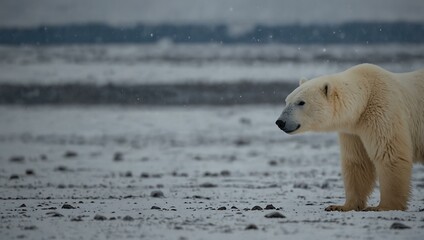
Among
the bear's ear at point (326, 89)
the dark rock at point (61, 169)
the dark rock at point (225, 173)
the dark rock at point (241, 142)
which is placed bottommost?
the dark rock at point (225, 173)

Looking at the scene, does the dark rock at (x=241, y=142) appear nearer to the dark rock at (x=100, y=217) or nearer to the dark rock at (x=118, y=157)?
the dark rock at (x=118, y=157)

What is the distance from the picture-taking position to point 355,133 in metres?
6.57

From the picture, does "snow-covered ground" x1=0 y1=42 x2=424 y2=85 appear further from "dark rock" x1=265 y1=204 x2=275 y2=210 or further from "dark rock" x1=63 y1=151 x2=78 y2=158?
"dark rock" x1=265 y1=204 x2=275 y2=210

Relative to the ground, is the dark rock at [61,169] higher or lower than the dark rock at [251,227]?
higher

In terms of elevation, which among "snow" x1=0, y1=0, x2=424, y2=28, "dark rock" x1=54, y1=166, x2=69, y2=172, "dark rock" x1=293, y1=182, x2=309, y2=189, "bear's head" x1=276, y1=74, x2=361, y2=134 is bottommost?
"dark rock" x1=293, y1=182, x2=309, y2=189

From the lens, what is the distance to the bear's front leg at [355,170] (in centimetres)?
678

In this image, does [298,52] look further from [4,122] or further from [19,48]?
[4,122]

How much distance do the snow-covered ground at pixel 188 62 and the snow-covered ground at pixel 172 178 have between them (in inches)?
275

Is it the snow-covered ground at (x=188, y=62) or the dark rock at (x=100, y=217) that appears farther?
the snow-covered ground at (x=188, y=62)

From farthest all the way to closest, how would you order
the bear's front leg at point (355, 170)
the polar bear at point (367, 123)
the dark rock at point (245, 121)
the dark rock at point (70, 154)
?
the dark rock at point (245, 121) → the dark rock at point (70, 154) → the bear's front leg at point (355, 170) → the polar bear at point (367, 123)

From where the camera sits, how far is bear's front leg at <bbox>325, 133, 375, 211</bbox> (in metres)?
6.78

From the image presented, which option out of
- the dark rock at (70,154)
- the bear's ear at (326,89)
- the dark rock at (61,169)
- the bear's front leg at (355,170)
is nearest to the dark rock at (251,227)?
the bear's ear at (326,89)

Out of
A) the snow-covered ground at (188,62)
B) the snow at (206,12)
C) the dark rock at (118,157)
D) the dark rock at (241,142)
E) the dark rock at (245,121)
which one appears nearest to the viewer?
the dark rock at (118,157)

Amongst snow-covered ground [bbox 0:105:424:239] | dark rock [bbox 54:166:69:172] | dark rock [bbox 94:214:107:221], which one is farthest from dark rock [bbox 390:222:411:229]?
dark rock [bbox 54:166:69:172]
